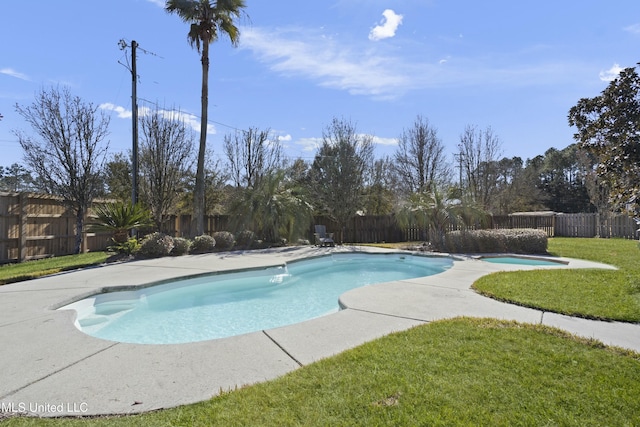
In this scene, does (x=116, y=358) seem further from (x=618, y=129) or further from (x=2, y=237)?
(x=2, y=237)

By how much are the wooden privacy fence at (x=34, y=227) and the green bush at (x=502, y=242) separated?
13.6 metres

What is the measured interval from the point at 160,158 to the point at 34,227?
16.4ft

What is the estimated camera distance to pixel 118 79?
13172mm

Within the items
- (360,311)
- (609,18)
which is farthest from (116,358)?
(609,18)

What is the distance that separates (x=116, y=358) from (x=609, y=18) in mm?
9378

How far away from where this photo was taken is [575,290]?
5.49 metres

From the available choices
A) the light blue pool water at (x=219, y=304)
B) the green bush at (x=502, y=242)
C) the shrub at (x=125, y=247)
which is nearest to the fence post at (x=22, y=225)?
the shrub at (x=125, y=247)

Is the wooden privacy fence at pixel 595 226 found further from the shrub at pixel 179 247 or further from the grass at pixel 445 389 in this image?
the shrub at pixel 179 247

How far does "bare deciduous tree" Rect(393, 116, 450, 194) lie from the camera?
70.4 feet

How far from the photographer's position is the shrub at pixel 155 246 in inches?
414

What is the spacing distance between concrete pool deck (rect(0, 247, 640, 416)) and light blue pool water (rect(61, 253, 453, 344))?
556mm

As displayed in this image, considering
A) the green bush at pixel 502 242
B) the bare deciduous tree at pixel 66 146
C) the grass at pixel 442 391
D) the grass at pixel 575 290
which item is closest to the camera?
the grass at pixel 442 391

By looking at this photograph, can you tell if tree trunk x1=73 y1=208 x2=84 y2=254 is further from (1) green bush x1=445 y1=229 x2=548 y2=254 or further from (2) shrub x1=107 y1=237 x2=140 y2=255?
(1) green bush x1=445 y1=229 x2=548 y2=254

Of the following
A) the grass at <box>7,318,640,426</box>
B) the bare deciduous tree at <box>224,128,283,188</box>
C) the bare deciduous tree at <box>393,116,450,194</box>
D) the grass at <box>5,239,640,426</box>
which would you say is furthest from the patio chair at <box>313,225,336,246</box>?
the grass at <box>7,318,640,426</box>
